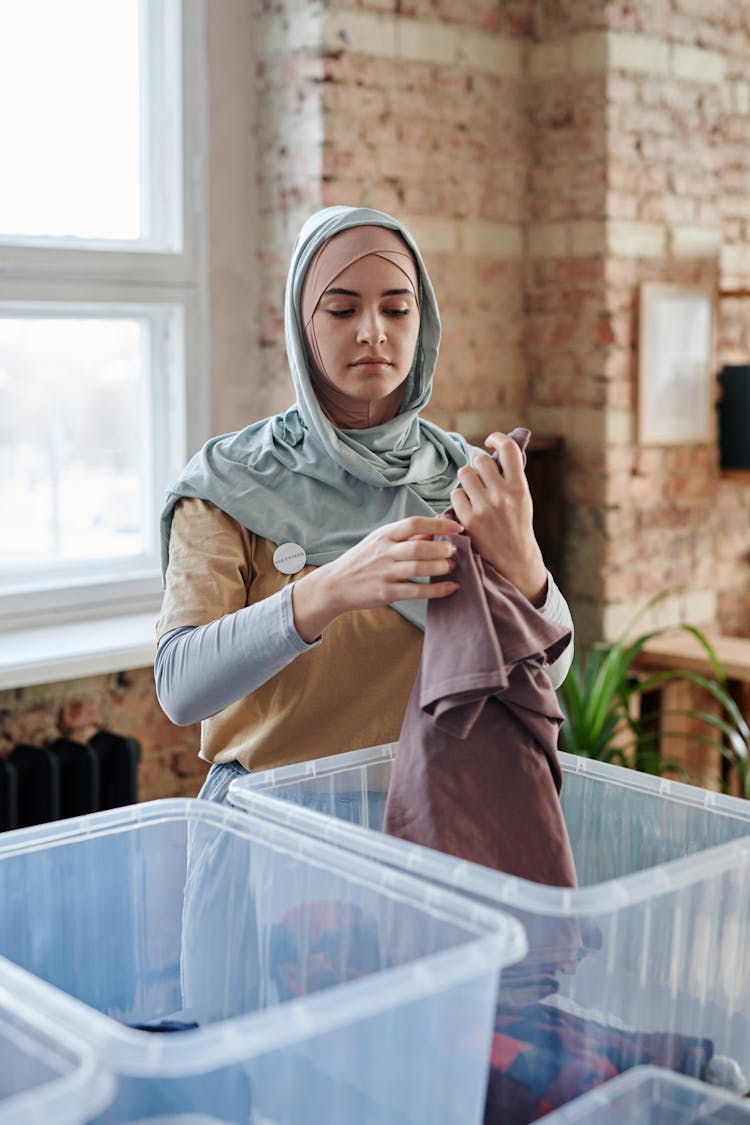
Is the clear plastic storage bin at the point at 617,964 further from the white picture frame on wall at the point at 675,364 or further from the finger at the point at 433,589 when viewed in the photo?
the white picture frame on wall at the point at 675,364

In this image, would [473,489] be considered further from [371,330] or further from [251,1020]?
[251,1020]

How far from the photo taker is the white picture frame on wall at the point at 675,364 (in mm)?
3141

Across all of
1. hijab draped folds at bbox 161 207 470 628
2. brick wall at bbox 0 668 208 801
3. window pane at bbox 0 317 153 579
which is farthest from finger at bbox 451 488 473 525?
window pane at bbox 0 317 153 579

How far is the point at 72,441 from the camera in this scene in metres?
2.78

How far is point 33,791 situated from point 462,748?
1.55m

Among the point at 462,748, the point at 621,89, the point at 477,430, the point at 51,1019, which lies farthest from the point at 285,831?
the point at 621,89

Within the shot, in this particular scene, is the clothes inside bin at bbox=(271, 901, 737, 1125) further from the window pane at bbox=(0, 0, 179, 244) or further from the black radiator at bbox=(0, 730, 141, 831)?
the window pane at bbox=(0, 0, 179, 244)

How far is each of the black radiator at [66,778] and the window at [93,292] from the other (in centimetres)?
30

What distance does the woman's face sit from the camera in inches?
59.6

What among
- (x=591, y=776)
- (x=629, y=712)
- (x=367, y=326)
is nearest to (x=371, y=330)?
(x=367, y=326)

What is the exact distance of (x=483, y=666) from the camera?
109cm

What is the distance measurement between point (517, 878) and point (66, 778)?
1.73 meters

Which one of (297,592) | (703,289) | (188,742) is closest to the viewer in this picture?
(297,592)

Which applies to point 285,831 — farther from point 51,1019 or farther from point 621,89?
point 621,89
